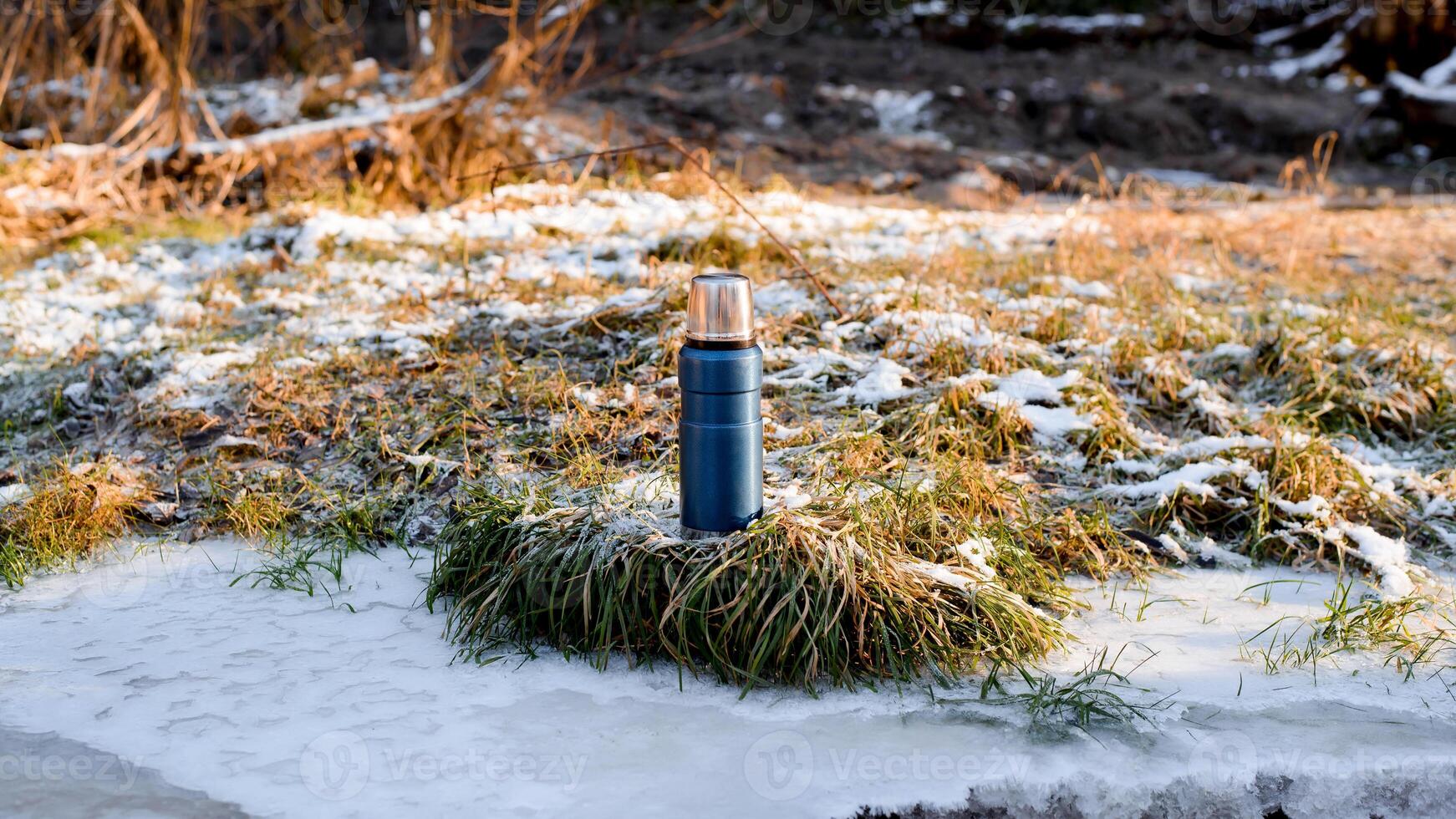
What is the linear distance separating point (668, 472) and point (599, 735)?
0.99 meters

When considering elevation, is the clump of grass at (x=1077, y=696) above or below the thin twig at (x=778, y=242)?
below

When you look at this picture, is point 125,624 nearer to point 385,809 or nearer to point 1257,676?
point 385,809

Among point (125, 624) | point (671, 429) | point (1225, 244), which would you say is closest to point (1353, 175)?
point (1225, 244)

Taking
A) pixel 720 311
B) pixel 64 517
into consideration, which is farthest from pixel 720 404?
pixel 64 517

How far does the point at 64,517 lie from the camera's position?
11.3 ft

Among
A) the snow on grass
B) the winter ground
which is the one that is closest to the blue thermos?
the winter ground

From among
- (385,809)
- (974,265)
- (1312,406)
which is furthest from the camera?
(974,265)

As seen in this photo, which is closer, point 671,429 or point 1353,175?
point 671,429

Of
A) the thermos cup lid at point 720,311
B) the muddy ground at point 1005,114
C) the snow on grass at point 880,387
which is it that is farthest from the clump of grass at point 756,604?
the muddy ground at point 1005,114

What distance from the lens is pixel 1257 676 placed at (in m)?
2.77

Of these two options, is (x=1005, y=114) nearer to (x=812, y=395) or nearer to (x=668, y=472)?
(x=812, y=395)

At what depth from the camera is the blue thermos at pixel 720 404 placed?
2.67 meters

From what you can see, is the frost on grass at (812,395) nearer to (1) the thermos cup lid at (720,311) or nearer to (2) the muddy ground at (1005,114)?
(1) the thermos cup lid at (720,311)

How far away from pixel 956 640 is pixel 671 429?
130 centimetres
